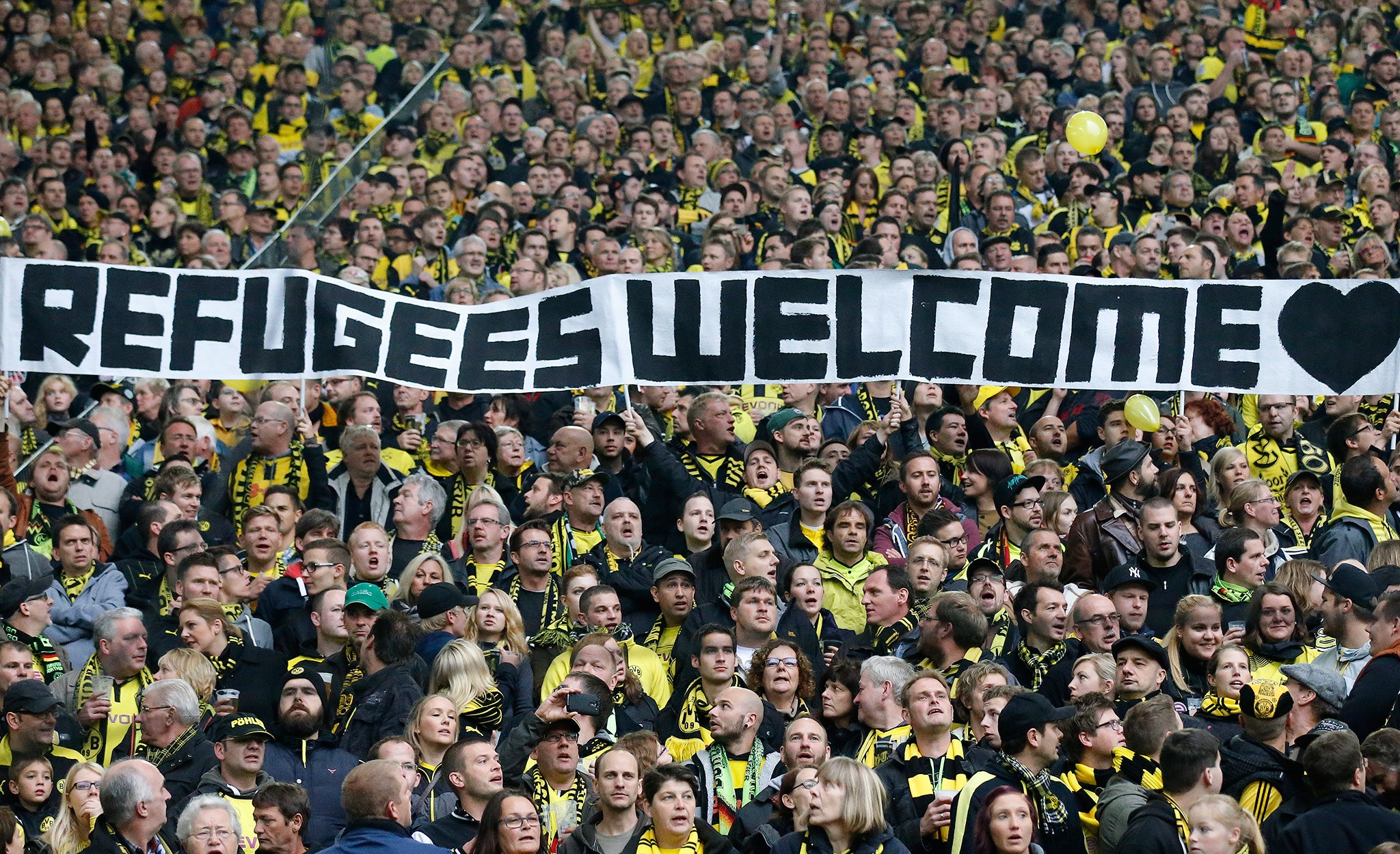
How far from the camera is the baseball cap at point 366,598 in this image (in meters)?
9.73

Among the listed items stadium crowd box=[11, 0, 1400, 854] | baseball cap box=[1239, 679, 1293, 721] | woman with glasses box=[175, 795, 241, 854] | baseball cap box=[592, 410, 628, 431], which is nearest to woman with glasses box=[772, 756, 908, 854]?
stadium crowd box=[11, 0, 1400, 854]

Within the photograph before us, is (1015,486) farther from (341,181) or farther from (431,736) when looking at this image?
(341,181)

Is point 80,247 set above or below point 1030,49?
below

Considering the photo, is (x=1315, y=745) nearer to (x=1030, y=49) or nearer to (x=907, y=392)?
(x=907, y=392)

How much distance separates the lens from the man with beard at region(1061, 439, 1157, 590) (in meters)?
10.2

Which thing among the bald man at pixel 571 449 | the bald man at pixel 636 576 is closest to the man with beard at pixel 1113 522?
the bald man at pixel 636 576

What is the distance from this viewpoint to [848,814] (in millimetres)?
7379

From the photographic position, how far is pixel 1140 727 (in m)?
7.96

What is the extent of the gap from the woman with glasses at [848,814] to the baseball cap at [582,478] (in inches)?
147

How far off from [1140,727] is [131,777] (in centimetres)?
380

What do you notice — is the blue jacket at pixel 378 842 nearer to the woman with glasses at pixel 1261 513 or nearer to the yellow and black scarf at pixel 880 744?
the yellow and black scarf at pixel 880 744

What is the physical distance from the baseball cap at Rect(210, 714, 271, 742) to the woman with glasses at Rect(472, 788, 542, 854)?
1.29 meters

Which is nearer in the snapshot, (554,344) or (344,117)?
(554,344)

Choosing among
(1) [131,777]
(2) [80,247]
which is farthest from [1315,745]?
(2) [80,247]
